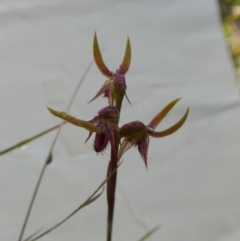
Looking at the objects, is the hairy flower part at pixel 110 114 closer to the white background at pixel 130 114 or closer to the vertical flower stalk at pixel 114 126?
the vertical flower stalk at pixel 114 126

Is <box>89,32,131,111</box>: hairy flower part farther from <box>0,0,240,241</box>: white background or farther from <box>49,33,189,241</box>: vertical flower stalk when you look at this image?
<box>0,0,240,241</box>: white background

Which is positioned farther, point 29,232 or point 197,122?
point 197,122

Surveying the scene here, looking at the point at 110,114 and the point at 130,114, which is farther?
the point at 130,114

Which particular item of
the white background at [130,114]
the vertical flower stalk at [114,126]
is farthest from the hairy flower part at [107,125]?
the white background at [130,114]

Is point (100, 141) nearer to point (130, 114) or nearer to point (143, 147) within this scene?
point (143, 147)

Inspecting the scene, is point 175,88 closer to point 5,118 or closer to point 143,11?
point 143,11

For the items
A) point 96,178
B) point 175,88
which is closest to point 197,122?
point 175,88

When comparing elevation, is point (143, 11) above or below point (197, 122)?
above

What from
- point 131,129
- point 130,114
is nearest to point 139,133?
point 131,129

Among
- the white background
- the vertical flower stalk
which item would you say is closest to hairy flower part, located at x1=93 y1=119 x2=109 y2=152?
the vertical flower stalk
